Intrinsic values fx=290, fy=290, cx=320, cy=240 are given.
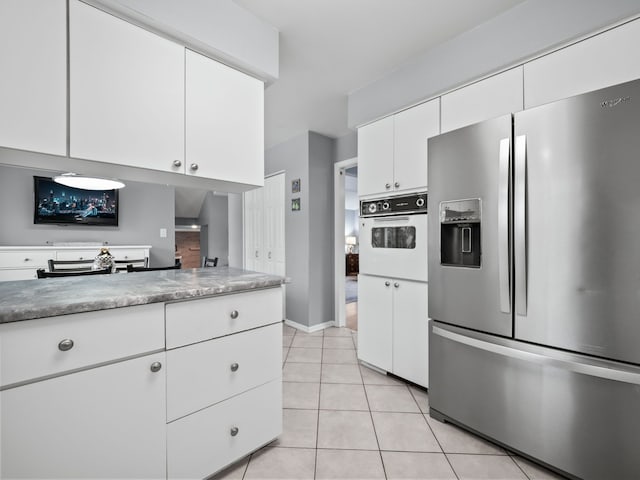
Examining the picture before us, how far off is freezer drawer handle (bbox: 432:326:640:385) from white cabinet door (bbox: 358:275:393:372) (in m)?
0.66

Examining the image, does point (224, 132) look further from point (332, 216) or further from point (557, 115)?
point (332, 216)

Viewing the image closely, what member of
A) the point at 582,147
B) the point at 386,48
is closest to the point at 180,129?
the point at 386,48

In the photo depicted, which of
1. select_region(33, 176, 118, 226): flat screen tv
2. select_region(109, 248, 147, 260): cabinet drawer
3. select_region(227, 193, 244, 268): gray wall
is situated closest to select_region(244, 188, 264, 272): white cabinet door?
select_region(227, 193, 244, 268): gray wall

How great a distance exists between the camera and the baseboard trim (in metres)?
3.71

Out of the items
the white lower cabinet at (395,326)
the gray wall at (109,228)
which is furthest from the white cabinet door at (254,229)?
the white lower cabinet at (395,326)

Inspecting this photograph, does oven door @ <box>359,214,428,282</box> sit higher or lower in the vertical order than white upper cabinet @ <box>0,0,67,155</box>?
lower

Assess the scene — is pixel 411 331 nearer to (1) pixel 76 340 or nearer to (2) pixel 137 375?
(2) pixel 137 375

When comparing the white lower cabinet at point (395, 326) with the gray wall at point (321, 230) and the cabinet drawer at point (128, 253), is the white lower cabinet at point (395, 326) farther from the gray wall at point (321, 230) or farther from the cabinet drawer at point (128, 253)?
the cabinet drawer at point (128, 253)

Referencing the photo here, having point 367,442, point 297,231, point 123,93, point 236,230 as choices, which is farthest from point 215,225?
point 367,442

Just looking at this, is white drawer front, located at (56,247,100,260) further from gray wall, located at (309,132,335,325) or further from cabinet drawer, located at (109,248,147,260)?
gray wall, located at (309,132,335,325)

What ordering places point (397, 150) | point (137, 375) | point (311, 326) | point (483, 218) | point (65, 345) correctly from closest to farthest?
point (65, 345) → point (137, 375) → point (483, 218) → point (397, 150) → point (311, 326)

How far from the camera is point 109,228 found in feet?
14.3

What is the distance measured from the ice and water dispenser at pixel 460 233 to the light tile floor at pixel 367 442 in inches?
40.2

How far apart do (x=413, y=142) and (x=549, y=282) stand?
1.33 m
